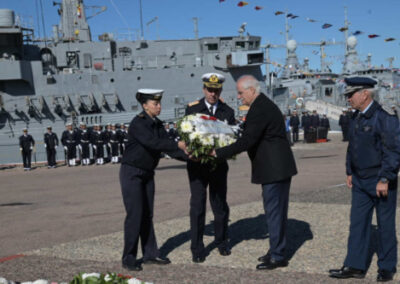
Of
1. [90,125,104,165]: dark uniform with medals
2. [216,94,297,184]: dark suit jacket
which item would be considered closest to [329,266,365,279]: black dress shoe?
[216,94,297,184]: dark suit jacket

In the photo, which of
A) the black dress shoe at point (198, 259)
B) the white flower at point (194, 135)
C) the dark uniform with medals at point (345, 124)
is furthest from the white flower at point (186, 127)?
the dark uniform with medals at point (345, 124)

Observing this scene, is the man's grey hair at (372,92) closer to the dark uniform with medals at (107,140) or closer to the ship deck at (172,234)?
the ship deck at (172,234)

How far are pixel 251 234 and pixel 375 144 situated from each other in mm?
2463

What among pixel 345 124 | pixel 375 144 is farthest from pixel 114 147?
pixel 375 144

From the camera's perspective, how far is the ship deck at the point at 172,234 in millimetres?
4688

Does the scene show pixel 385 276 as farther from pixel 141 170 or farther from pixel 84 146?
pixel 84 146

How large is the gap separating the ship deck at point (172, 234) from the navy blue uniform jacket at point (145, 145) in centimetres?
113

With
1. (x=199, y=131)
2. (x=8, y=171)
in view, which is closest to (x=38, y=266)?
(x=199, y=131)

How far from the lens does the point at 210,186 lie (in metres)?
5.43

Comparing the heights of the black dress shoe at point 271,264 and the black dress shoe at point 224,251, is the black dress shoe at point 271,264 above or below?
above

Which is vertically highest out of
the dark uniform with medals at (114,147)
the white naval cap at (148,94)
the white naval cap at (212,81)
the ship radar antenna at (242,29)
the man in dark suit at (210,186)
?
the ship radar antenna at (242,29)

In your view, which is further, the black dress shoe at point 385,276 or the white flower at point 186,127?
the white flower at point 186,127

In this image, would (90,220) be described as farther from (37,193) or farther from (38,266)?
(37,193)

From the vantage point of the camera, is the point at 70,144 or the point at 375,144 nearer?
the point at 375,144
